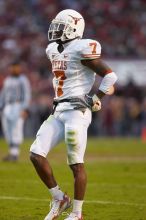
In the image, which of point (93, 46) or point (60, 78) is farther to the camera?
point (60, 78)

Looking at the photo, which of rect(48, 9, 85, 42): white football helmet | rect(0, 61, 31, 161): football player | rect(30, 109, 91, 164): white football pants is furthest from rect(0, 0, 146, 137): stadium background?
rect(30, 109, 91, 164): white football pants

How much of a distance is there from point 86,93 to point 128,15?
1884 cm

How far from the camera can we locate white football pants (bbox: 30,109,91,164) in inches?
266

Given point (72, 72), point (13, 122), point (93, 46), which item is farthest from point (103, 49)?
point (93, 46)

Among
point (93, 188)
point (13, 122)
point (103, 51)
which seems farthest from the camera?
point (103, 51)

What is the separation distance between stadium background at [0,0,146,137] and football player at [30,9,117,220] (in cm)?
1656

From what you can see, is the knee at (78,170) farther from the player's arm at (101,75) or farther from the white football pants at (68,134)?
the player's arm at (101,75)

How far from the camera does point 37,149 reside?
A: 22.1 ft

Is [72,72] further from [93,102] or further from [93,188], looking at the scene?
[93,188]

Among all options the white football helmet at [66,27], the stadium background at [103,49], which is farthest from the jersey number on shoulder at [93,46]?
the stadium background at [103,49]

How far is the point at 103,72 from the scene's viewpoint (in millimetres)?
6793

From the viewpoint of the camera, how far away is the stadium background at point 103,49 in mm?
24000

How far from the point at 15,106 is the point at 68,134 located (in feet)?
24.3

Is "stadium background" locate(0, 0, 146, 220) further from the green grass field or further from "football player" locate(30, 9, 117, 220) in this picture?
"football player" locate(30, 9, 117, 220)
